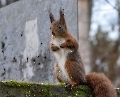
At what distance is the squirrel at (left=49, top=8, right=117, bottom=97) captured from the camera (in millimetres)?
3891

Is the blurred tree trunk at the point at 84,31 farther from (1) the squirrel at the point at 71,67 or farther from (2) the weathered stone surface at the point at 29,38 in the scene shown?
(1) the squirrel at the point at 71,67

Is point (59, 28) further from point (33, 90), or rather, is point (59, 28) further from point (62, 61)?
point (33, 90)

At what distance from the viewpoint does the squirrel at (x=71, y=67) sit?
12.8ft

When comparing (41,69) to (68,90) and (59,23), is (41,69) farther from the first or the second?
(68,90)

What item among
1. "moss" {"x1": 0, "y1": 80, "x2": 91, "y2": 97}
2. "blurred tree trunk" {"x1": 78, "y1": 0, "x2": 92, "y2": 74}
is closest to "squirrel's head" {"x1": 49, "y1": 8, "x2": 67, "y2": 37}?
"moss" {"x1": 0, "y1": 80, "x2": 91, "y2": 97}

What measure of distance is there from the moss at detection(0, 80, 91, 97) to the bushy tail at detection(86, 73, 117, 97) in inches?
4.4

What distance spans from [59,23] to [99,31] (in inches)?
431

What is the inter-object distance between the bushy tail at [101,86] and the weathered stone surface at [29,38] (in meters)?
0.88

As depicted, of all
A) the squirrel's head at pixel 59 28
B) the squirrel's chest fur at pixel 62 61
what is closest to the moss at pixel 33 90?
the squirrel's chest fur at pixel 62 61

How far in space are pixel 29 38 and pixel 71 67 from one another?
1.18m

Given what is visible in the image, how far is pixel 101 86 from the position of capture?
3.90 m

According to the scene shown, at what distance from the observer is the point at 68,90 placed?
149 inches

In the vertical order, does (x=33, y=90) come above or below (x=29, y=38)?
below

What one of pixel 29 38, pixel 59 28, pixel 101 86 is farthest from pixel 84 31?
pixel 101 86
